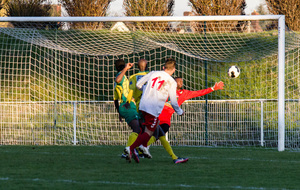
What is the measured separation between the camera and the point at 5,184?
19.5 feet

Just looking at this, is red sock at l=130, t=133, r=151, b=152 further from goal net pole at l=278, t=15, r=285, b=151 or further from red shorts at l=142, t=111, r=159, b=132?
goal net pole at l=278, t=15, r=285, b=151

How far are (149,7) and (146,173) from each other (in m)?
21.8

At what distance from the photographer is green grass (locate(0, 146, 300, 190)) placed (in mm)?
6020

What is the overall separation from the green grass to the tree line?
18100 millimetres

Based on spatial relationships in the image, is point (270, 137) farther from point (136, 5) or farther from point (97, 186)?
point (136, 5)

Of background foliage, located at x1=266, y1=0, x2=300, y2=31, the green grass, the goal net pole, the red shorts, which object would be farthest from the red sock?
background foliage, located at x1=266, y1=0, x2=300, y2=31

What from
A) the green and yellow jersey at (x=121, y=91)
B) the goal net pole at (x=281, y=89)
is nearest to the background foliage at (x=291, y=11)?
the goal net pole at (x=281, y=89)

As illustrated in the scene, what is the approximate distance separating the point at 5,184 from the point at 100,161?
9.57ft

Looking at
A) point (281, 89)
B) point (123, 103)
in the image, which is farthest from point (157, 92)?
Result: point (281, 89)

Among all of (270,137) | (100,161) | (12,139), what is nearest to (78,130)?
(12,139)

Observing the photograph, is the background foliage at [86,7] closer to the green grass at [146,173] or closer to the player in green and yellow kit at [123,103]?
the player in green and yellow kit at [123,103]

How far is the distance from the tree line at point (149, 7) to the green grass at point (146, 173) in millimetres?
18100

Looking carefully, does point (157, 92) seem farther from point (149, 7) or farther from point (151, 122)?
point (149, 7)

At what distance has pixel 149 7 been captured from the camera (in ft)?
92.3
